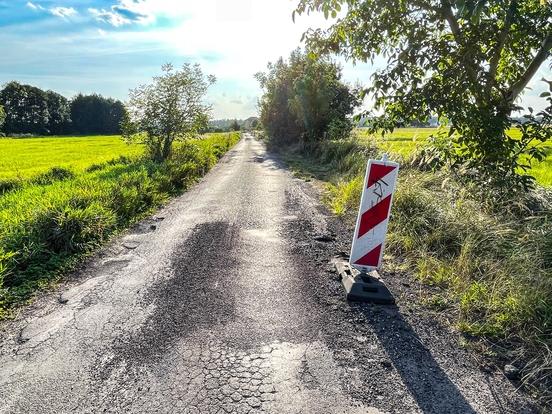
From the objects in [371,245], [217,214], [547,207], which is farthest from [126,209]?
[547,207]

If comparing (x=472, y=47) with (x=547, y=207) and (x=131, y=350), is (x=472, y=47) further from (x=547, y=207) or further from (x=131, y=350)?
(x=131, y=350)

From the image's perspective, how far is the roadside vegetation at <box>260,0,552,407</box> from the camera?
3.19 meters

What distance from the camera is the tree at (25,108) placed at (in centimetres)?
7169

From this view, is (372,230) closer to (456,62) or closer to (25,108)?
(456,62)

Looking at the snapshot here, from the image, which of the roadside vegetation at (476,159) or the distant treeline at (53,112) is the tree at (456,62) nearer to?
the roadside vegetation at (476,159)

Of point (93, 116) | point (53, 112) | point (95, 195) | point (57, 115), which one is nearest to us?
point (95, 195)

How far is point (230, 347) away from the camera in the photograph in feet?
9.55

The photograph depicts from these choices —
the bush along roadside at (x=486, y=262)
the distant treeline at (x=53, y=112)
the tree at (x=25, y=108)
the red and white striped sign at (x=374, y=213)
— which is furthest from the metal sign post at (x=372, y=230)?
the tree at (x=25, y=108)

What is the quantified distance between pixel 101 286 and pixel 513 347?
4.25 metres

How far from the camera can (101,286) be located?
4.19 m

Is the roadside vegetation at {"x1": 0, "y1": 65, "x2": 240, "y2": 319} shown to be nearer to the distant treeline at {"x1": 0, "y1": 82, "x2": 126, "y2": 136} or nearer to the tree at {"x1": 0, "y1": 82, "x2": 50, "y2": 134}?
the distant treeline at {"x1": 0, "y1": 82, "x2": 126, "y2": 136}

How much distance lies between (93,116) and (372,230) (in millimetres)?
93506

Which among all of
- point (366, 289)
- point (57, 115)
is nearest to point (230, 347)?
point (366, 289)

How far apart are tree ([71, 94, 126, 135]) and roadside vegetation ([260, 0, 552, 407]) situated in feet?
287
